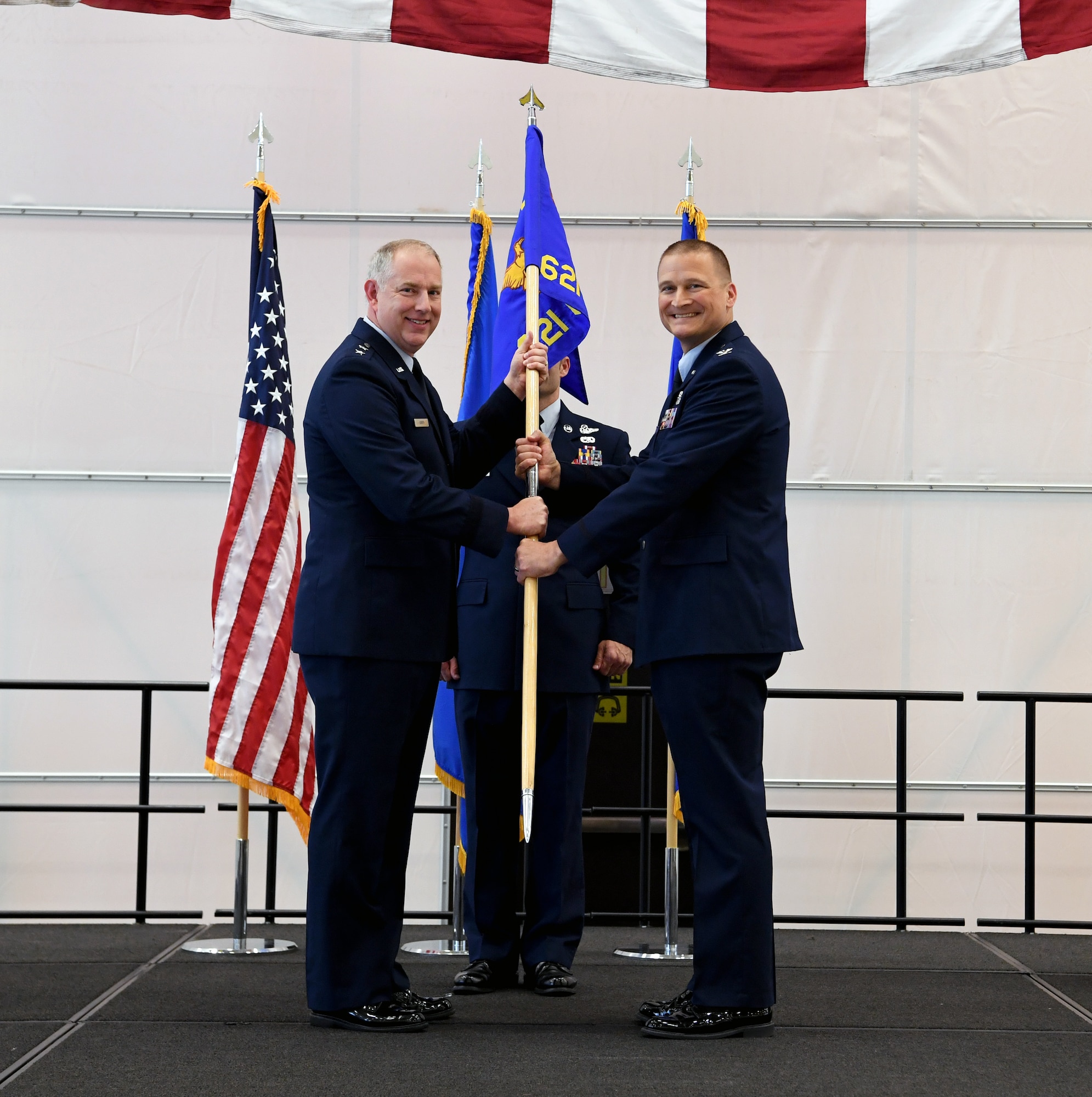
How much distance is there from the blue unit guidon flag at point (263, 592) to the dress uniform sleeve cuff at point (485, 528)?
3.91 feet

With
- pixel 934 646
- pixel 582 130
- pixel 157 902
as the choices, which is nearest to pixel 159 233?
pixel 582 130

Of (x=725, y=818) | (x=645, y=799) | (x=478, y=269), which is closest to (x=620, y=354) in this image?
(x=478, y=269)

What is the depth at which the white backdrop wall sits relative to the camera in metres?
5.43

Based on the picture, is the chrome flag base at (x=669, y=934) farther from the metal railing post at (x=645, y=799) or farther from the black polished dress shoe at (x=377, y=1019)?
the black polished dress shoe at (x=377, y=1019)

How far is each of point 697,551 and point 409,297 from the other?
2.58 feet

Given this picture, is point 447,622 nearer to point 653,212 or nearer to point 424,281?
point 424,281

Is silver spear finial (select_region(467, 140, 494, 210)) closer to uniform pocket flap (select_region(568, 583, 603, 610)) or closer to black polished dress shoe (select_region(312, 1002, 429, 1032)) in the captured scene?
uniform pocket flap (select_region(568, 583, 603, 610))

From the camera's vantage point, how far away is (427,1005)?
272 centimetres

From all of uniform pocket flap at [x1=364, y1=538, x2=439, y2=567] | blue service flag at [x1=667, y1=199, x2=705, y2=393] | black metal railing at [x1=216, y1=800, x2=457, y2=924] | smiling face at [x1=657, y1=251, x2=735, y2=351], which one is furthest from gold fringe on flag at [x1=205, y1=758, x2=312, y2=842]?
smiling face at [x1=657, y1=251, x2=735, y2=351]

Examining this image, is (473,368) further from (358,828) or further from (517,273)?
(358,828)

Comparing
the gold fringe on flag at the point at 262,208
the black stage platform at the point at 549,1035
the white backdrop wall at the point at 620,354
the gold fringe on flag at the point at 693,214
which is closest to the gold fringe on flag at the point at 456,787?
the black stage platform at the point at 549,1035

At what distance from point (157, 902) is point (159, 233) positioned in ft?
8.88

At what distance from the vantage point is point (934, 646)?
5484 mm

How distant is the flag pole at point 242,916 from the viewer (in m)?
3.62
